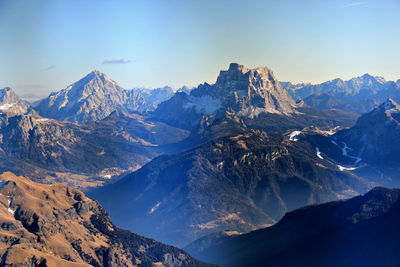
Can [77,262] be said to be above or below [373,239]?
below

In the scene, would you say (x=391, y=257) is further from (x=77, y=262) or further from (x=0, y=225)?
(x=0, y=225)

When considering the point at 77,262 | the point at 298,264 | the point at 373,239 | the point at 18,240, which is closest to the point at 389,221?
the point at 373,239

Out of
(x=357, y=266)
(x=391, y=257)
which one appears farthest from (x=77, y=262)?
(x=391, y=257)

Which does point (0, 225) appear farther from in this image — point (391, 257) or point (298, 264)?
point (391, 257)

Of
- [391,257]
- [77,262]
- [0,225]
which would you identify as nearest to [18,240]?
[0,225]

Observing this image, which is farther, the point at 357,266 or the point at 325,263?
the point at 325,263

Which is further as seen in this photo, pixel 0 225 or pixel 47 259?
pixel 0 225

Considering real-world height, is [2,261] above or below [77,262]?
above

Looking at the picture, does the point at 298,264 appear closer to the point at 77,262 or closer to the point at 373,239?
the point at 373,239
